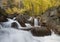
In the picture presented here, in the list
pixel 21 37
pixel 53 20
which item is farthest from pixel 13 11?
pixel 21 37

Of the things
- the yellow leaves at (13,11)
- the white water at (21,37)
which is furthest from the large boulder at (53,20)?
the yellow leaves at (13,11)

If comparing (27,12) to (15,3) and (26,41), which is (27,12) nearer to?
(15,3)

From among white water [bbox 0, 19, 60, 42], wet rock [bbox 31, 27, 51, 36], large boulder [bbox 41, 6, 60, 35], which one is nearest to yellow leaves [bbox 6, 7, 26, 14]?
large boulder [bbox 41, 6, 60, 35]

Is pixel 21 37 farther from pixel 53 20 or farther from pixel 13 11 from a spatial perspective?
pixel 13 11

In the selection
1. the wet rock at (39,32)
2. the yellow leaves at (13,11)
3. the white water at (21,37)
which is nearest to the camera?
A: the white water at (21,37)

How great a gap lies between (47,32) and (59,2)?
9.07 meters

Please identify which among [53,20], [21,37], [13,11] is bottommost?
[13,11]

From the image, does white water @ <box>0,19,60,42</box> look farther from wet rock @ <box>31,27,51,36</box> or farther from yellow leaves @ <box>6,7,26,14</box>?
yellow leaves @ <box>6,7,26,14</box>

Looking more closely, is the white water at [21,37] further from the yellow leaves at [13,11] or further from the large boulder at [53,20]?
the yellow leaves at [13,11]

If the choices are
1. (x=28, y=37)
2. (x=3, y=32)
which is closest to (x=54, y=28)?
(x=28, y=37)

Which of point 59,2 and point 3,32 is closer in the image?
point 3,32

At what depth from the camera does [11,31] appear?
30.9 feet

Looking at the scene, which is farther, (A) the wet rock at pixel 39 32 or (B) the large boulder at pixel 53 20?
(B) the large boulder at pixel 53 20

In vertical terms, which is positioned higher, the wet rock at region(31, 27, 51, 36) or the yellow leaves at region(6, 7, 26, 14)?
the wet rock at region(31, 27, 51, 36)
